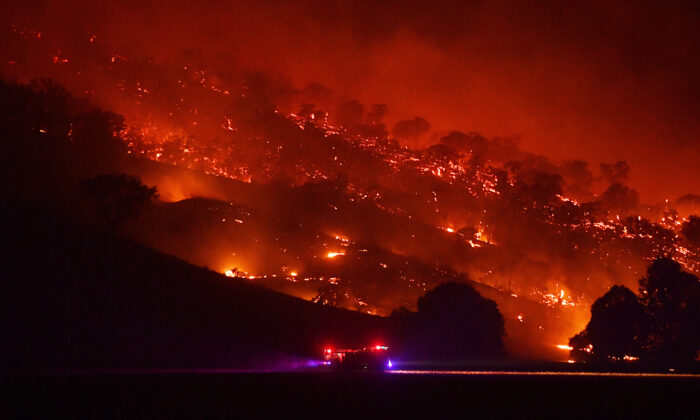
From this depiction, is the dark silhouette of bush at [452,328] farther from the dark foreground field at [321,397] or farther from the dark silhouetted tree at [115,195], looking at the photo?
the dark silhouetted tree at [115,195]

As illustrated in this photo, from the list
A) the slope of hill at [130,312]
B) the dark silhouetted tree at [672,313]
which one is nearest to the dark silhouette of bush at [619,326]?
the dark silhouetted tree at [672,313]

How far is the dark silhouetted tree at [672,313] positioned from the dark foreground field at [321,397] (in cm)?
3109

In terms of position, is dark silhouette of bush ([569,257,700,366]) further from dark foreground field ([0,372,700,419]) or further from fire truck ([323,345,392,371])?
dark foreground field ([0,372,700,419])

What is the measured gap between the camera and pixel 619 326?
51.8 meters

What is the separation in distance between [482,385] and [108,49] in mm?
155182

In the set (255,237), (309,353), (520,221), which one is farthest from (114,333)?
(520,221)

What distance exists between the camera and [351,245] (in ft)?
314

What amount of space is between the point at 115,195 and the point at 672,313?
181ft

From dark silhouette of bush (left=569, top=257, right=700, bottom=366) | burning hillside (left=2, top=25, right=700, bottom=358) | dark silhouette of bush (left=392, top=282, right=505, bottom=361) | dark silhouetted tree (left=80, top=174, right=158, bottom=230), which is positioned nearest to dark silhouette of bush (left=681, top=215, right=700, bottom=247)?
burning hillside (left=2, top=25, right=700, bottom=358)

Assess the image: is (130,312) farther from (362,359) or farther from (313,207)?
(313,207)

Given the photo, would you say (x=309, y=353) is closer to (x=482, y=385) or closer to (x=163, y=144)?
(x=482, y=385)

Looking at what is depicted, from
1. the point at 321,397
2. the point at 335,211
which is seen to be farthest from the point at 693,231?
the point at 321,397

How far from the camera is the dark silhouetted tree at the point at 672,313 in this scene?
48.9 metres

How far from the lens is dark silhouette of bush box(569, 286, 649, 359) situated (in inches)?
2002
